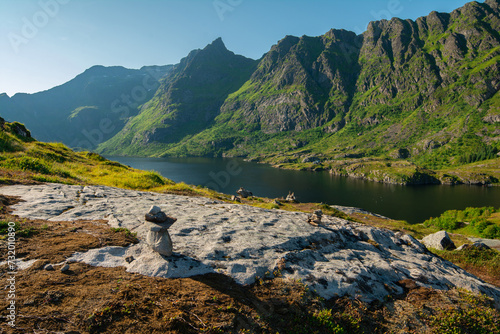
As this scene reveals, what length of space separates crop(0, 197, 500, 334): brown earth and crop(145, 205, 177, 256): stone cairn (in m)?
1.23

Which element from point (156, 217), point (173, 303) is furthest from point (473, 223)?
point (156, 217)

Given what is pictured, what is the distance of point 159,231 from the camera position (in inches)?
351

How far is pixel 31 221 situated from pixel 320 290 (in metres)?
13.4

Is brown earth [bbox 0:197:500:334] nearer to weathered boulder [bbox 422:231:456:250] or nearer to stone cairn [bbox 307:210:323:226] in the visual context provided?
stone cairn [bbox 307:210:323:226]

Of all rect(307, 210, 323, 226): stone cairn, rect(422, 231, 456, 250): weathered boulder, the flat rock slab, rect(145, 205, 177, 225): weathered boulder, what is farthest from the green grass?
rect(145, 205, 177, 225): weathered boulder

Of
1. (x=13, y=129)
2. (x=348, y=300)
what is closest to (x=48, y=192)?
(x=348, y=300)

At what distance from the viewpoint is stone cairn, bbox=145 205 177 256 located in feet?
28.5

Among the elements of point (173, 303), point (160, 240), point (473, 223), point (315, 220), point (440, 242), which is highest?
point (160, 240)

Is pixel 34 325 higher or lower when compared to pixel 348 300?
higher

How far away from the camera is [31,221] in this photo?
409 inches

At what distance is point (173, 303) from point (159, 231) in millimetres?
3024

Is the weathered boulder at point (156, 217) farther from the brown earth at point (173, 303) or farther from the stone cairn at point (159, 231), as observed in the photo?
the brown earth at point (173, 303)

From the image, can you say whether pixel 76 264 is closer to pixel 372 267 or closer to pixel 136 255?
pixel 136 255

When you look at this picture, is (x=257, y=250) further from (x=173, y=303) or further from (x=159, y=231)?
(x=173, y=303)
